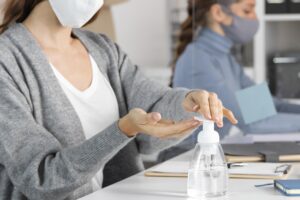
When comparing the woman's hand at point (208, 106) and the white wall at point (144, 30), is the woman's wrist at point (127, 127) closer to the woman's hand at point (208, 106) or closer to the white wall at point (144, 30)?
the woman's hand at point (208, 106)

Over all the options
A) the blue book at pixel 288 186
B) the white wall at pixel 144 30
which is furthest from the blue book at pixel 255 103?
the white wall at pixel 144 30

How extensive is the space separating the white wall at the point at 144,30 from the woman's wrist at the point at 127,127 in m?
2.71

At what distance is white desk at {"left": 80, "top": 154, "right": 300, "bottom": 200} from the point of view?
56.1 inches

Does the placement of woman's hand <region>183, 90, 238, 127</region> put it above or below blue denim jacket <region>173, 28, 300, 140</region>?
above

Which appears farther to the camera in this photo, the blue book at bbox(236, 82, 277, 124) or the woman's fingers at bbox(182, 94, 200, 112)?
the blue book at bbox(236, 82, 277, 124)

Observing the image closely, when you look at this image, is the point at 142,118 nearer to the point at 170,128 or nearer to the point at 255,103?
the point at 170,128

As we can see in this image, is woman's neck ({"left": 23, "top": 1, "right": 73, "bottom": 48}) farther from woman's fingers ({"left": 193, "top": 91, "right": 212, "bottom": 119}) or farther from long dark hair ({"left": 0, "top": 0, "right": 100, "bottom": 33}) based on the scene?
woman's fingers ({"left": 193, "top": 91, "right": 212, "bottom": 119})

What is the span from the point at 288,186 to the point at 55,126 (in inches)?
22.7

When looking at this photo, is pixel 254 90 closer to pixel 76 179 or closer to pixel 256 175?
pixel 256 175

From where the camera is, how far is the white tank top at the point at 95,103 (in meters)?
1.72

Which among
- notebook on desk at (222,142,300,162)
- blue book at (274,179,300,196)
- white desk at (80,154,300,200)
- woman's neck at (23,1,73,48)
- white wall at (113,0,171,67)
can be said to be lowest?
white wall at (113,0,171,67)

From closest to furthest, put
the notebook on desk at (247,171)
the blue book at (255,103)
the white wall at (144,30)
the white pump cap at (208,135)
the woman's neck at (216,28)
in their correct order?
the white pump cap at (208,135), the notebook on desk at (247,171), the blue book at (255,103), the woman's neck at (216,28), the white wall at (144,30)

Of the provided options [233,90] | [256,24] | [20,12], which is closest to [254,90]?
[233,90]

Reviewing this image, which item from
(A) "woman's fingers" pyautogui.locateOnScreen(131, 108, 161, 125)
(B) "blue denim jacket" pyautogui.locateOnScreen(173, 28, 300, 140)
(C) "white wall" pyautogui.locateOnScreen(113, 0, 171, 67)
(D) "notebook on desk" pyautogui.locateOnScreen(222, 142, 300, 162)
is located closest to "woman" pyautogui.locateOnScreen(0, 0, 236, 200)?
(A) "woman's fingers" pyautogui.locateOnScreen(131, 108, 161, 125)
